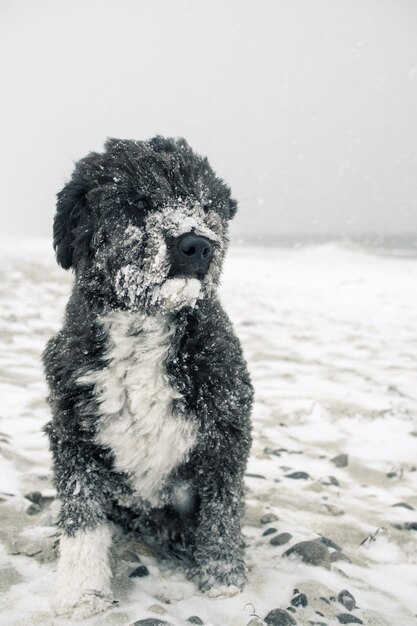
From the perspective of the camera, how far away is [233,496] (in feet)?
8.87

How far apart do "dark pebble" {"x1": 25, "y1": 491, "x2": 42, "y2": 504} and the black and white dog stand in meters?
0.68

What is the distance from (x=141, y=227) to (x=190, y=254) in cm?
37

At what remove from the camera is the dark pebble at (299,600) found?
2498 mm

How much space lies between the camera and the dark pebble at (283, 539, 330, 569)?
9.44 ft

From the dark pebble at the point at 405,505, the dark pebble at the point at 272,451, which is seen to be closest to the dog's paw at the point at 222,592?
the dark pebble at the point at 405,505

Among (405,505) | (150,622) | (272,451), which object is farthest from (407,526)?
(150,622)

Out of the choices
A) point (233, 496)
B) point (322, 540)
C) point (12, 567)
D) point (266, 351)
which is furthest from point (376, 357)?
point (12, 567)

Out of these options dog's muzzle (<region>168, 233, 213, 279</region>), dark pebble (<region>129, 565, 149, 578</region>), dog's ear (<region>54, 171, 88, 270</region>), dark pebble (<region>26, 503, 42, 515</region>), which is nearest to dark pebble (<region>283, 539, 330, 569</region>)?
dark pebble (<region>129, 565, 149, 578</region>)

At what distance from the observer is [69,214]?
290 cm

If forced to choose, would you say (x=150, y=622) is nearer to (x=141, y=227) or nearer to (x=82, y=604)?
(x=82, y=604)

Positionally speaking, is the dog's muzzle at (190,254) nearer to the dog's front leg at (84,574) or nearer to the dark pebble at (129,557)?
the dog's front leg at (84,574)

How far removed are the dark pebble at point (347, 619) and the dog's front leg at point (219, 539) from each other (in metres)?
0.53

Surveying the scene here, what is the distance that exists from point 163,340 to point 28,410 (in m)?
2.44

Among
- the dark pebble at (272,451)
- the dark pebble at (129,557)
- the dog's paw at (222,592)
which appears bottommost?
the dog's paw at (222,592)
